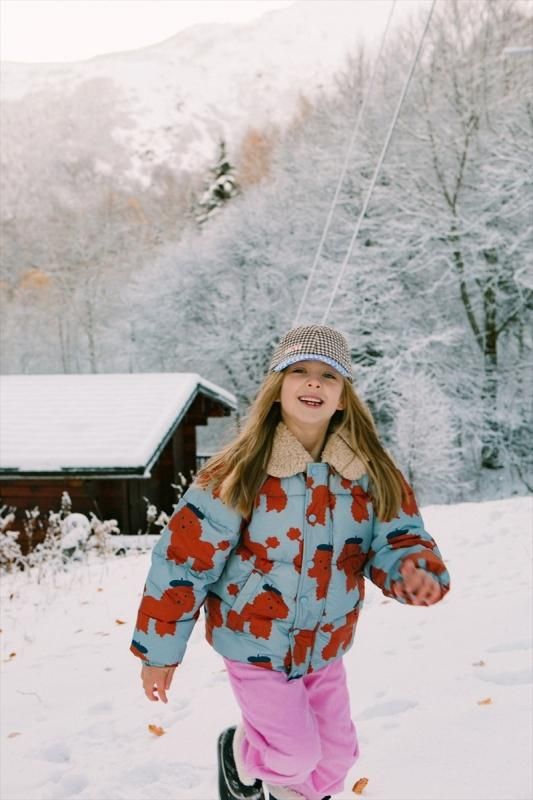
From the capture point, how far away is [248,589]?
1.83 meters

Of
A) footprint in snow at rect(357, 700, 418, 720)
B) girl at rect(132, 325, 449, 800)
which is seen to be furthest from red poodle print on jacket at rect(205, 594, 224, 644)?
footprint in snow at rect(357, 700, 418, 720)

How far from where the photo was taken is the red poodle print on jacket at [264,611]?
1.81m

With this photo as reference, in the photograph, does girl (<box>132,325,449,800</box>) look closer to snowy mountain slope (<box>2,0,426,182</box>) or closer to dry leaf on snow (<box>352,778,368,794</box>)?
dry leaf on snow (<box>352,778,368,794</box>)

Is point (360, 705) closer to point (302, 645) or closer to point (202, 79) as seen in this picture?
point (302, 645)

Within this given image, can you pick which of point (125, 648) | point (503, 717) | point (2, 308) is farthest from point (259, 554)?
point (2, 308)

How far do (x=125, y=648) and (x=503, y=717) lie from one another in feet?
7.95

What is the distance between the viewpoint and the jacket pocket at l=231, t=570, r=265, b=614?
1825mm

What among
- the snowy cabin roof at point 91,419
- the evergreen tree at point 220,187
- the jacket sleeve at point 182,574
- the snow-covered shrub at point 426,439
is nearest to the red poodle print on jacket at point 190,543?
the jacket sleeve at point 182,574

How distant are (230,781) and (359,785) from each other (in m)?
0.50

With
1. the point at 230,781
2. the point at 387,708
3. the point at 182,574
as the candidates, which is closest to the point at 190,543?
the point at 182,574

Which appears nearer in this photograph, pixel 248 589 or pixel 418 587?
pixel 418 587

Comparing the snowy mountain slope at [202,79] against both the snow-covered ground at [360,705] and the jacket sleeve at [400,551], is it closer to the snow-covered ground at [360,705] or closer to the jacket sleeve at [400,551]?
the snow-covered ground at [360,705]

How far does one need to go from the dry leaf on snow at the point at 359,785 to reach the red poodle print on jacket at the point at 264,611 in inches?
31.9

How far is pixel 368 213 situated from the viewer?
19.3 m
